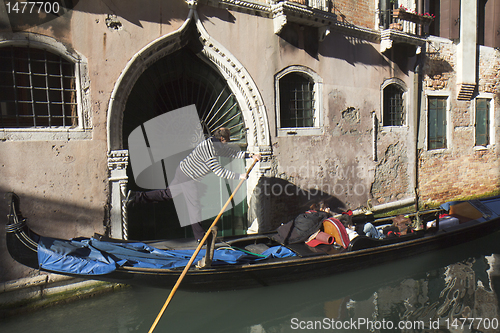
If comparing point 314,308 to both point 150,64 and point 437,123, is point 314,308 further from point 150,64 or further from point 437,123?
point 437,123

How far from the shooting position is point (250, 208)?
5430 millimetres

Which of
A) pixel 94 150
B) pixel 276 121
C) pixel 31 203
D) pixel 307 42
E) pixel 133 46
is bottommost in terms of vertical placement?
pixel 31 203

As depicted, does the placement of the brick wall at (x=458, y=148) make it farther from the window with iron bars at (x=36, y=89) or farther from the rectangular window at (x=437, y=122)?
the window with iron bars at (x=36, y=89)

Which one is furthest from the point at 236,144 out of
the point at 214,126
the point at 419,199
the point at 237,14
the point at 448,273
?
the point at 419,199

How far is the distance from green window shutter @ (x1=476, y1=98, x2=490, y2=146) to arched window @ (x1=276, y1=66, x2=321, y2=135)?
4.77 meters

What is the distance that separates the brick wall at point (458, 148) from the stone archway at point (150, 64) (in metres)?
4.03

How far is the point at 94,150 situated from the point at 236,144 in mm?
2074

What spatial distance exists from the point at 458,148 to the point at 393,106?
220 centimetres

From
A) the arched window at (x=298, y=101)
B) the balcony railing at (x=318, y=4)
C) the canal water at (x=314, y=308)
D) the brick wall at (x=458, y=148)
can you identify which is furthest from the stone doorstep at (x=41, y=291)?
the brick wall at (x=458, y=148)

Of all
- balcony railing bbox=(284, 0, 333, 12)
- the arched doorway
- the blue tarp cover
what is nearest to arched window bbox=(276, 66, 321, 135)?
the arched doorway

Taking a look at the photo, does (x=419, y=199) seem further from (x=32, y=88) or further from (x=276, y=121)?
(x=32, y=88)

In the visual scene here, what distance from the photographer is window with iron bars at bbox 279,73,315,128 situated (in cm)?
559

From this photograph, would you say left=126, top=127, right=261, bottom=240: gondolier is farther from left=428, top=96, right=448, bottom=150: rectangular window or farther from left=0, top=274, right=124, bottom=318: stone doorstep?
left=428, top=96, right=448, bottom=150: rectangular window

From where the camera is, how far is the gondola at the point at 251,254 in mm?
2945
